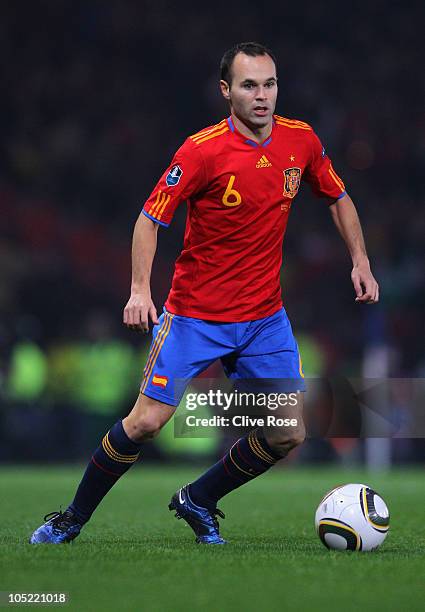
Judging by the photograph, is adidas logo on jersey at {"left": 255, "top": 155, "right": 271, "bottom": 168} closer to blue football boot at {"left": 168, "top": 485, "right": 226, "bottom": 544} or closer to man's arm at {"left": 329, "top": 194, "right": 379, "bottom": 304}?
man's arm at {"left": 329, "top": 194, "right": 379, "bottom": 304}

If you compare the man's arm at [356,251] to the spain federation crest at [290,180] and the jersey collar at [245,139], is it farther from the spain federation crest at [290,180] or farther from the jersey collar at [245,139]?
the jersey collar at [245,139]

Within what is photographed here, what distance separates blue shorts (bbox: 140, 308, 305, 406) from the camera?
519cm

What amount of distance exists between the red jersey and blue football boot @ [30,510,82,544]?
1.02 meters

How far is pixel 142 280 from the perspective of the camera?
16.5 ft

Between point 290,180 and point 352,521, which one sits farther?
point 290,180

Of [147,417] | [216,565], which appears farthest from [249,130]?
[216,565]

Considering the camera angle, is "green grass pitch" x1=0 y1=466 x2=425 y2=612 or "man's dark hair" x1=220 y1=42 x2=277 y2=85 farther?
"man's dark hair" x1=220 y1=42 x2=277 y2=85

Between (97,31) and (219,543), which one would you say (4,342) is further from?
(219,543)

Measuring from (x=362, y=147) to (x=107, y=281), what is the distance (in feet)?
13.3

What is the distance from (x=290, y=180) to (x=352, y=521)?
58.7 inches

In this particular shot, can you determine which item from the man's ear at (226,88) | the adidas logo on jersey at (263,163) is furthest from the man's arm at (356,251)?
the man's ear at (226,88)

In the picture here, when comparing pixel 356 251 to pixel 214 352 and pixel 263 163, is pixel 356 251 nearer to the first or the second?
pixel 263 163

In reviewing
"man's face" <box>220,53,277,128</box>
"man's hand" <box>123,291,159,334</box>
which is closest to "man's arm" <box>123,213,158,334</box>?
"man's hand" <box>123,291,159,334</box>

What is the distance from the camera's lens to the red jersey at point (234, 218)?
17.1 feet
